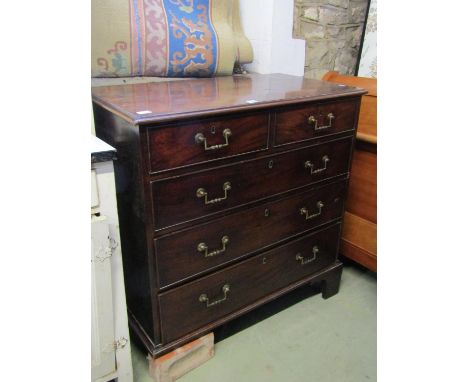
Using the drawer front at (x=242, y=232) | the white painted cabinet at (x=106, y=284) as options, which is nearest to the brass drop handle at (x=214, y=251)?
the drawer front at (x=242, y=232)

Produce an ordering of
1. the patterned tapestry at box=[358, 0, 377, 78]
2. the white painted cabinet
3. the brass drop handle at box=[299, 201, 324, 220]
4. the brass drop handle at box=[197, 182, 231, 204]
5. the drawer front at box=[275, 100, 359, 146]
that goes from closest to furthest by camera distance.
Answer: the white painted cabinet → the brass drop handle at box=[197, 182, 231, 204] → the drawer front at box=[275, 100, 359, 146] → the brass drop handle at box=[299, 201, 324, 220] → the patterned tapestry at box=[358, 0, 377, 78]

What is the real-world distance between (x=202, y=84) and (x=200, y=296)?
2.46ft

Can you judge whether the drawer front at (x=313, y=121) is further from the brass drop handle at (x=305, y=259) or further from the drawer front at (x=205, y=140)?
the brass drop handle at (x=305, y=259)

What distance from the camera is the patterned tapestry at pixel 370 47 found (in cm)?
203

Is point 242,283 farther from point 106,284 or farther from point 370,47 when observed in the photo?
point 370,47

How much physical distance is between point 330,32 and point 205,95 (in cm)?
102

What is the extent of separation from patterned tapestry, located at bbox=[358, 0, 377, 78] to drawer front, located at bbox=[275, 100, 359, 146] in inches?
27.8

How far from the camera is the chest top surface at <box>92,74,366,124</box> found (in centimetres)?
105

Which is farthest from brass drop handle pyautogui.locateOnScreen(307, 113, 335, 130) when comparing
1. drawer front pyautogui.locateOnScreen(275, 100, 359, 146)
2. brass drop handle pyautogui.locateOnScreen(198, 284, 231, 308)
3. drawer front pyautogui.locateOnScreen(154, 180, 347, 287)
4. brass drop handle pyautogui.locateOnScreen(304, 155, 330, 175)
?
brass drop handle pyautogui.locateOnScreen(198, 284, 231, 308)

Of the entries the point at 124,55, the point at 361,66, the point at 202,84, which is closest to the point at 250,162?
the point at 202,84

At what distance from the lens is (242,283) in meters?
1.41

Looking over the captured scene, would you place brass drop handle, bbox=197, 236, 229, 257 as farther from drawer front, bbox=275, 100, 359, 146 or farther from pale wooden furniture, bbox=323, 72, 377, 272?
pale wooden furniture, bbox=323, 72, 377, 272

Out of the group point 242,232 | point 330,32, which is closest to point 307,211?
point 242,232
